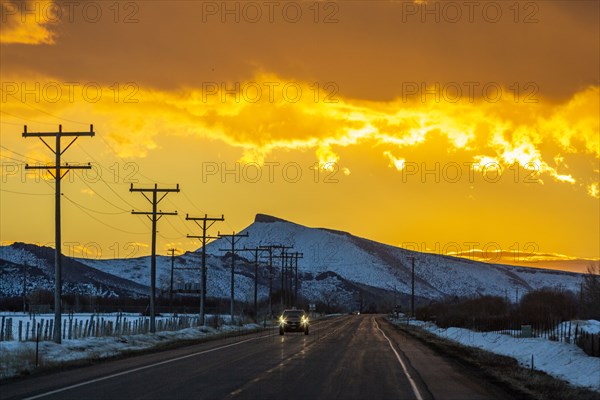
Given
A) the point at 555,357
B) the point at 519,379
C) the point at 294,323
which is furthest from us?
the point at 294,323

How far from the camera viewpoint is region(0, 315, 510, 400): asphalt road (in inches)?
771

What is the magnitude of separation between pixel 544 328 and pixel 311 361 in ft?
85.3

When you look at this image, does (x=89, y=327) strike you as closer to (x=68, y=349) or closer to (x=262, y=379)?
(x=68, y=349)

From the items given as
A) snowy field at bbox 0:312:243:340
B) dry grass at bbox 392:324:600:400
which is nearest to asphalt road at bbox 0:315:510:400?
dry grass at bbox 392:324:600:400

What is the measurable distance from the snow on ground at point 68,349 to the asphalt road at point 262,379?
1.83 metres

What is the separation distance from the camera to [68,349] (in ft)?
117

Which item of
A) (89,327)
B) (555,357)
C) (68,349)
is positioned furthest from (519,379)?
(89,327)

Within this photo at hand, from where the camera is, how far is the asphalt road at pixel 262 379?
19.6 metres

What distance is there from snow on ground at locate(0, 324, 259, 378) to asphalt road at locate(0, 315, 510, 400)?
5.99 ft

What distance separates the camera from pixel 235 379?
2327 cm

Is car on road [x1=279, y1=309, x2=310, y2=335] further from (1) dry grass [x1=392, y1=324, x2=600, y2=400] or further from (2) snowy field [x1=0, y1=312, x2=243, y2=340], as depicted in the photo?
(1) dry grass [x1=392, y1=324, x2=600, y2=400]

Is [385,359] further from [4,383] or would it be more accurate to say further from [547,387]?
[4,383]

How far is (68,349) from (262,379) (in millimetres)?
15231

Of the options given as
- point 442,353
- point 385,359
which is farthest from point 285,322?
point 385,359
